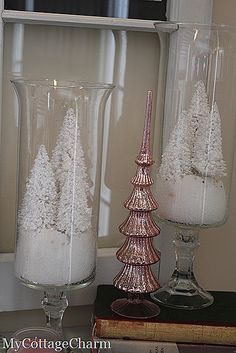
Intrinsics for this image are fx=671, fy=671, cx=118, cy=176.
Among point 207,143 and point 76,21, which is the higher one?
point 76,21

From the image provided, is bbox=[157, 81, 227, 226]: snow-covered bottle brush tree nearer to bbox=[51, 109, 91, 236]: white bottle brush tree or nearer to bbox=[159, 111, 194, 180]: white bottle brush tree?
bbox=[159, 111, 194, 180]: white bottle brush tree

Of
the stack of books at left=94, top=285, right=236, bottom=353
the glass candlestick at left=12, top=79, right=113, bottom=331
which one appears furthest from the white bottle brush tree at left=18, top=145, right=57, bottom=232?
the stack of books at left=94, top=285, right=236, bottom=353

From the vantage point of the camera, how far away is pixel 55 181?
2.00 ft

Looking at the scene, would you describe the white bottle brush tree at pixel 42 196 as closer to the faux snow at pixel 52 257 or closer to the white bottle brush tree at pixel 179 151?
the faux snow at pixel 52 257

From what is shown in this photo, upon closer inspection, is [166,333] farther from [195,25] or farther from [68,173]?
[195,25]

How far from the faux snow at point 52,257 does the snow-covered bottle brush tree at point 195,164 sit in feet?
0.33

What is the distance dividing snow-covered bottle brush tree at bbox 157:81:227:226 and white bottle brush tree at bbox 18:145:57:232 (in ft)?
0.41

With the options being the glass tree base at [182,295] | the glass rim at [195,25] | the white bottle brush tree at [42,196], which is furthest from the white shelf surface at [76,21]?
the glass tree base at [182,295]

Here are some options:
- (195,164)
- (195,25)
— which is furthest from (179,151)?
(195,25)

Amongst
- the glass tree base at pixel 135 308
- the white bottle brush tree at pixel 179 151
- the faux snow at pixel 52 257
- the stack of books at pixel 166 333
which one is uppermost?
the white bottle brush tree at pixel 179 151

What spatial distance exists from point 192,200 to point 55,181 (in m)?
0.14

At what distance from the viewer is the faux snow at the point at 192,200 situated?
664mm

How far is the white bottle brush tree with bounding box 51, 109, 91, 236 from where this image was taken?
61 centimetres

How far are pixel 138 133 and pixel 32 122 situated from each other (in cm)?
16
